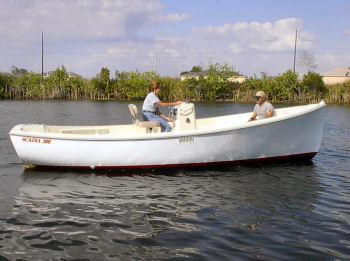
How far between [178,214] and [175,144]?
11.3ft

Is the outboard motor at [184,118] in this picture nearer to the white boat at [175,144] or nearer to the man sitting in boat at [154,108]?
the white boat at [175,144]

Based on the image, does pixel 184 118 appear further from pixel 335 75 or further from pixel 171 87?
pixel 335 75

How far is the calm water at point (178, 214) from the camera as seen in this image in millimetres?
6605

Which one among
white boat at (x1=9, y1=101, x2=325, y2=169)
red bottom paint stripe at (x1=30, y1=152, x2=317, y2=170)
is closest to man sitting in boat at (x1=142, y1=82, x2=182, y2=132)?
white boat at (x1=9, y1=101, x2=325, y2=169)

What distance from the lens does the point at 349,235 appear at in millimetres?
7262

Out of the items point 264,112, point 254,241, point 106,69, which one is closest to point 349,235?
point 254,241

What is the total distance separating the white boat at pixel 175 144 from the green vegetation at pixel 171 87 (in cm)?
4786

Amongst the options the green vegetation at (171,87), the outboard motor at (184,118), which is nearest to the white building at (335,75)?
the green vegetation at (171,87)

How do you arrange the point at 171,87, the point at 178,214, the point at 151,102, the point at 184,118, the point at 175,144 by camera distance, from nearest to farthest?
the point at 178,214 < the point at 175,144 < the point at 184,118 < the point at 151,102 < the point at 171,87

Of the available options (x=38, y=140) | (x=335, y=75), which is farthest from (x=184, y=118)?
(x=335, y=75)

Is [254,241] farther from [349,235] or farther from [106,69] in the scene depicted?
[106,69]

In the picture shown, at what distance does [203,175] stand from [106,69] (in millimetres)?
59210

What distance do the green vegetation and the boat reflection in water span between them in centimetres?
4991

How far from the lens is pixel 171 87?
62.0 meters
